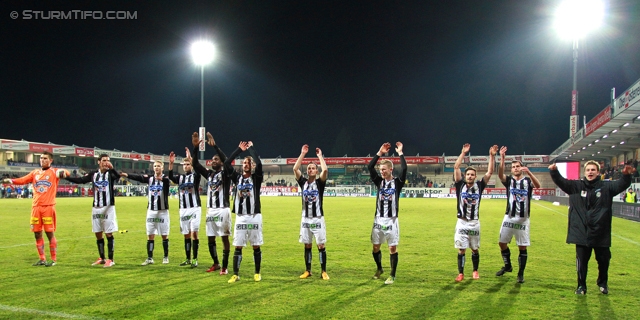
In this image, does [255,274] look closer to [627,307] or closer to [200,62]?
[627,307]

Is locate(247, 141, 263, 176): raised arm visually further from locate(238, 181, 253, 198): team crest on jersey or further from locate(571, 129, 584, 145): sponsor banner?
locate(571, 129, 584, 145): sponsor banner

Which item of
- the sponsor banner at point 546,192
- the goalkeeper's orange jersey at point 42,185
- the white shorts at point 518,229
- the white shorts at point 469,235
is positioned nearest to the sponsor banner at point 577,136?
the sponsor banner at point 546,192

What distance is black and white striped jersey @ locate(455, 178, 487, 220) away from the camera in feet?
25.0

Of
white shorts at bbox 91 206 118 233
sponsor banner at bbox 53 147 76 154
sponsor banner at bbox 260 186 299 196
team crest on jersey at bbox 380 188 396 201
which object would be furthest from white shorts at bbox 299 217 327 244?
sponsor banner at bbox 53 147 76 154

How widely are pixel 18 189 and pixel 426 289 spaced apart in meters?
52.2

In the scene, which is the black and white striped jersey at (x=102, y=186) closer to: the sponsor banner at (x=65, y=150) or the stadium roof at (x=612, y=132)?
the stadium roof at (x=612, y=132)

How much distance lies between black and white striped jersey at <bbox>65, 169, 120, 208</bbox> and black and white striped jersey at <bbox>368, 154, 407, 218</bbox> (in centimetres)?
551

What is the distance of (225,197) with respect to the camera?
8102mm

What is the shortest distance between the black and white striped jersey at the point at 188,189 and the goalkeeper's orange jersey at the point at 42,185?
2.50 m

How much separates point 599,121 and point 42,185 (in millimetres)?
27071

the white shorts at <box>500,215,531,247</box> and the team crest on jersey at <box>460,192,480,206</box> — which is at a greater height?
the team crest on jersey at <box>460,192,480,206</box>

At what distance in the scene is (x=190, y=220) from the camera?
8.91 m

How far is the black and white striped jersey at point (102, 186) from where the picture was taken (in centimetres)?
893

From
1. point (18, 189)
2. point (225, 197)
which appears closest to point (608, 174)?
point (225, 197)
